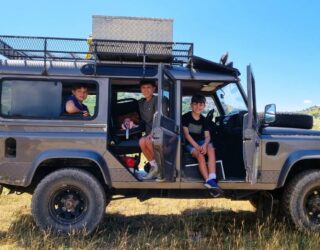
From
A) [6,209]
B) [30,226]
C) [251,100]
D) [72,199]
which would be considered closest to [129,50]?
[251,100]

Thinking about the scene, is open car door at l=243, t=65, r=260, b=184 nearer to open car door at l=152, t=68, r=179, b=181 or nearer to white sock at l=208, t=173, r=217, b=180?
white sock at l=208, t=173, r=217, b=180

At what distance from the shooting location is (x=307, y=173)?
563cm

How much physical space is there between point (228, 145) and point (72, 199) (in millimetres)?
2216

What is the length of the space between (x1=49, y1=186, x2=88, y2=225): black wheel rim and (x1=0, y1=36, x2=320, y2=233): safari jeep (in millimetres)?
Answer: 12

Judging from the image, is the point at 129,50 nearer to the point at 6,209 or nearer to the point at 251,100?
the point at 251,100

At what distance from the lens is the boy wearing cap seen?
5441 millimetres

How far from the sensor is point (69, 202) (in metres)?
5.36

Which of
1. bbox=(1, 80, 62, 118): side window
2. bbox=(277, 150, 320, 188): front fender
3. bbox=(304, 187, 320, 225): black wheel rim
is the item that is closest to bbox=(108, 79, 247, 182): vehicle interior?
bbox=(277, 150, 320, 188): front fender

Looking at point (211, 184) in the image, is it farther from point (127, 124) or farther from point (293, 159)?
point (127, 124)

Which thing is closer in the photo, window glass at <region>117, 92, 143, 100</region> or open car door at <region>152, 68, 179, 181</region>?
open car door at <region>152, 68, 179, 181</region>

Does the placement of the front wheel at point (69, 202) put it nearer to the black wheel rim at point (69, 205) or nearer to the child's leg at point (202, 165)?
the black wheel rim at point (69, 205)

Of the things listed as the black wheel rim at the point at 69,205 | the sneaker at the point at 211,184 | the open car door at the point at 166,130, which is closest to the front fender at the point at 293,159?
the sneaker at the point at 211,184

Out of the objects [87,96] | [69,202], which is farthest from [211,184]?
[87,96]

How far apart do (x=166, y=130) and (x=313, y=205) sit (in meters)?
2.21
